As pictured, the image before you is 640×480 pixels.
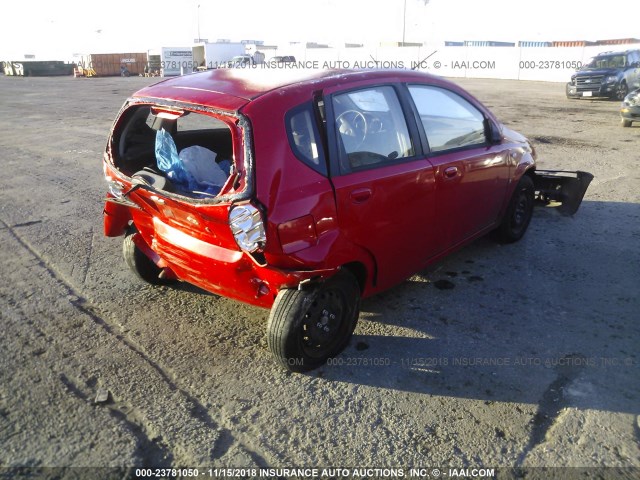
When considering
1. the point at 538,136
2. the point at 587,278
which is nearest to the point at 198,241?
the point at 587,278

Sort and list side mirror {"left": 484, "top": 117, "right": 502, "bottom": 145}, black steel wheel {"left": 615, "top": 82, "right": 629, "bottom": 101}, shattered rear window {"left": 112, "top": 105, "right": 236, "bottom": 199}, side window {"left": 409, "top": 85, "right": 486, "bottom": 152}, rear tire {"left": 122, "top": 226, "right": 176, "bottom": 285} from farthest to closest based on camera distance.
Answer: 1. black steel wheel {"left": 615, "top": 82, "right": 629, "bottom": 101}
2. side mirror {"left": 484, "top": 117, "right": 502, "bottom": 145}
3. rear tire {"left": 122, "top": 226, "right": 176, "bottom": 285}
4. side window {"left": 409, "top": 85, "right": 486, "bottom": 152}
5. shattered rear window {"left": 112, "top": 105, "right": 236, "bottom": 199}

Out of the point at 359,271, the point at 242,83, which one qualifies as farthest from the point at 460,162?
the point at 242,83

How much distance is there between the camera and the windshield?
823 inches

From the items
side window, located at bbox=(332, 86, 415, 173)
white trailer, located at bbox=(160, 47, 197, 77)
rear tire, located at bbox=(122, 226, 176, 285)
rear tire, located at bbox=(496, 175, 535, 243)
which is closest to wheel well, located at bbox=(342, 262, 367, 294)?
side window, located at bbox=(332, 86, 415, 173)

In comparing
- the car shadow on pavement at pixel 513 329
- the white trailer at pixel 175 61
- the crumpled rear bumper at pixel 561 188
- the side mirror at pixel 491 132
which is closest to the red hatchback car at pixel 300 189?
the side mirror at pixel 491 132

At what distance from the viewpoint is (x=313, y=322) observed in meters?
3.34

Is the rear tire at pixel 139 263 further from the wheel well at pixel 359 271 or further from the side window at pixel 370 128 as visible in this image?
the side window at pixel 370 128

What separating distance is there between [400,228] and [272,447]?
1.71m

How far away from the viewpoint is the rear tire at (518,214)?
5227mm

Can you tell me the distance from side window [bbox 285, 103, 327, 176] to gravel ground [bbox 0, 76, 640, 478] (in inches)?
50.3

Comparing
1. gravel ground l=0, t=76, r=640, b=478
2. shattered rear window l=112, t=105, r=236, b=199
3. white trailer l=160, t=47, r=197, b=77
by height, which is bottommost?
gravel ground l=0, t=76, r=640, b=478

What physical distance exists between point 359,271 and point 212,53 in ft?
167

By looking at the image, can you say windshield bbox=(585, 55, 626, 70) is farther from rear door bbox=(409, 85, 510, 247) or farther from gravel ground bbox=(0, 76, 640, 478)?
rear door bbox=(409, 85, 510, 247)

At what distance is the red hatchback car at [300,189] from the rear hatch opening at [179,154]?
0.01 m
